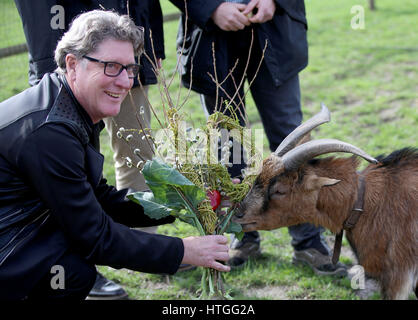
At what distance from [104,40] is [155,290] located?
2261 millimetres

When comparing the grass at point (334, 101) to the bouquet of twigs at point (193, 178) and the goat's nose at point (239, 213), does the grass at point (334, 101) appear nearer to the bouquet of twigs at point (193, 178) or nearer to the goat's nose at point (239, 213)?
the goat's nose at point (239, 213)

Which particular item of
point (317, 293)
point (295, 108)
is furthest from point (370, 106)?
point (317, 293)

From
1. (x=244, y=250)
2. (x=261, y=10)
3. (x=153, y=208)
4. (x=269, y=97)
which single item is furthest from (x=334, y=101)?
(x=153, y=208)

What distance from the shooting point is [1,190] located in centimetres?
268

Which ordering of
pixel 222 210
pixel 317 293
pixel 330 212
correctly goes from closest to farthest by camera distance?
pixel 222 210 → pixel 330 212 → pixel 317 293

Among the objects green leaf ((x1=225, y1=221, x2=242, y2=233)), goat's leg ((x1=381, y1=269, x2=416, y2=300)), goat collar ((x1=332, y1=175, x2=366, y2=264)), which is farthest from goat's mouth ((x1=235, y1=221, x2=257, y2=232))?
goat's leg ((x1=381, y1=269, x2=416, y2=300))

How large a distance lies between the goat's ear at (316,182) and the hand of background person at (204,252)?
895 mm

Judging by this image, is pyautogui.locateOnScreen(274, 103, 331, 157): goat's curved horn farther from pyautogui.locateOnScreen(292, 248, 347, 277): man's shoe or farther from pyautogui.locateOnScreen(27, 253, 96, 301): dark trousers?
pyautogui.locateOnScreen(27, 253, 96, 301): dark trousers

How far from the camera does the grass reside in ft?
13.8

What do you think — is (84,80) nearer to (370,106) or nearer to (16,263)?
(16,263)

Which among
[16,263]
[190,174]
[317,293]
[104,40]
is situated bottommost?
[317,293]

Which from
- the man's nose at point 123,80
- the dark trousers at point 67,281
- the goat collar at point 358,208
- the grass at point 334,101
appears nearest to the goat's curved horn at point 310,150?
the goat collar at point 358,208

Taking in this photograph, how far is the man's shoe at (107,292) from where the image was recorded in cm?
398

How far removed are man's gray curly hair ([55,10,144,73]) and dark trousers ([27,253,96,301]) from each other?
1.09 meters
